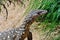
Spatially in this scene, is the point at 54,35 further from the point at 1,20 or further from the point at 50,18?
the point at 1,20

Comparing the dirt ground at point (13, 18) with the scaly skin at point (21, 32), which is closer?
the scaly skin at point (21, 32)

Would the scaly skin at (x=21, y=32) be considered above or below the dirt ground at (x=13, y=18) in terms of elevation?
above

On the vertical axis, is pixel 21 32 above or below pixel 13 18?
above

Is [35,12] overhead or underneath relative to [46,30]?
overhead

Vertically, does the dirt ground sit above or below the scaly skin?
below

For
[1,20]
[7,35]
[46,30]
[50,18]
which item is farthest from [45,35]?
[1,20]

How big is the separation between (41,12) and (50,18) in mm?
744

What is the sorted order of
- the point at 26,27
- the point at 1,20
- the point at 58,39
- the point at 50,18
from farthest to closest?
the point at 1,20 → the point at 50,18 → the point at 58,39 → the point at 26,27

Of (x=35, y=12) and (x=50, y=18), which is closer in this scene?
(x=35, y=12)

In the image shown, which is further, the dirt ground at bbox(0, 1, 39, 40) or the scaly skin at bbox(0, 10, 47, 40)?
the dirt ground at bbox(0, 1, 39, 40)

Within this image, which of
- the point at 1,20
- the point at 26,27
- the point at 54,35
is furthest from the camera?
the point at 1,20

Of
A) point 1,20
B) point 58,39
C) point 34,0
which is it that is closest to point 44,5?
point 34,0

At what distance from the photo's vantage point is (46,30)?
3.15 m

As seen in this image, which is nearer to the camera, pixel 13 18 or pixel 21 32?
pixel 21 32
